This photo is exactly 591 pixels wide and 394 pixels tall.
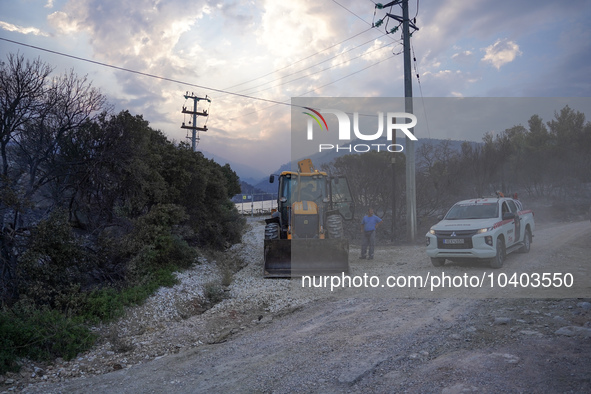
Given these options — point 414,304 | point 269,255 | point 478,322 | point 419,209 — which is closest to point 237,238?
point 269,255

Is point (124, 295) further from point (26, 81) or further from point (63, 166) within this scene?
point (26, 81)

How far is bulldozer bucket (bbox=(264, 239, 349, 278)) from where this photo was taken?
11.3 metres

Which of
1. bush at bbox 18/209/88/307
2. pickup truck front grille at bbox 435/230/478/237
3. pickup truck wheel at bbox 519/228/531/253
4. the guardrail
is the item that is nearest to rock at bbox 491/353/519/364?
pickup truck front grille at bbox 435/230/478/237

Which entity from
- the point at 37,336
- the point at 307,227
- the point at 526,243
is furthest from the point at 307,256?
the point at 526,243

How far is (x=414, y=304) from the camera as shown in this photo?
7.66m

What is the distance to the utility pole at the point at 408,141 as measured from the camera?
18.1 m

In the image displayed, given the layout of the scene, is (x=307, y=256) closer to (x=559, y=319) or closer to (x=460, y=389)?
(x=559, y=319)

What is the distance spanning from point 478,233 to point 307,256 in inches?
175

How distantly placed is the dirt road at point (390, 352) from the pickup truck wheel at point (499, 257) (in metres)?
2.79

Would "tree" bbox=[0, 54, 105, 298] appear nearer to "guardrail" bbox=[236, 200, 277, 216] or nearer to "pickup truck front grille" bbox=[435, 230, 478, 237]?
"pickup truck front grille" bbox=[435, 230, 478, 237]

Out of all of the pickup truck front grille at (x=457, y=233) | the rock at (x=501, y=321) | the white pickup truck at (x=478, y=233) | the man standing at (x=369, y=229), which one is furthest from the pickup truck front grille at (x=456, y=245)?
the rock at (x=501, y=321)

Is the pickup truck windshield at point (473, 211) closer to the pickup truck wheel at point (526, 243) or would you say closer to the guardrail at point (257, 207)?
the pickup truck wheel at point (526, 243)

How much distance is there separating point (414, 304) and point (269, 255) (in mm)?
4755

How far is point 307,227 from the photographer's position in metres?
12.2
